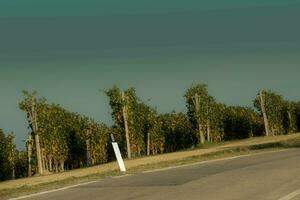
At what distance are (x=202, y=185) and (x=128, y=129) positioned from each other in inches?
1454

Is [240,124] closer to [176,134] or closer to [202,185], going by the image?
[176,134]

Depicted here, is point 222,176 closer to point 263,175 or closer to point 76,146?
point 263,175

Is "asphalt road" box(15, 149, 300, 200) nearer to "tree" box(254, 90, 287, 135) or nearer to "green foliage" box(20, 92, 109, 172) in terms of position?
"green foliage" box(20, 92, 109, 172)

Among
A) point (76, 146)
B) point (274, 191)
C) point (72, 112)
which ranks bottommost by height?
point (274, 191)

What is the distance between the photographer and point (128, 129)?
47438 millimetres

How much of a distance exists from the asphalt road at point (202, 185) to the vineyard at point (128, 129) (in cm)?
2086

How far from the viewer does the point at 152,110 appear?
198ft

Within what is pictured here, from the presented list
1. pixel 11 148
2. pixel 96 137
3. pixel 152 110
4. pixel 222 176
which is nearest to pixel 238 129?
pixel 152 110

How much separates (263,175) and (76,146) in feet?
142

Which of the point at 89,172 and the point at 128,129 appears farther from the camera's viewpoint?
the point at 128,129

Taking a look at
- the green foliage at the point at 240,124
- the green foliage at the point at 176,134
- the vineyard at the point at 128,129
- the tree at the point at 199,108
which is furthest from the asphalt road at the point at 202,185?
the green foliage at the point at 240,124

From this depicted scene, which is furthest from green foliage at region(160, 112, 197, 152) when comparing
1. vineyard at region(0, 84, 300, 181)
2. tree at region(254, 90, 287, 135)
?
tree at region(254, 90, 287, 135)

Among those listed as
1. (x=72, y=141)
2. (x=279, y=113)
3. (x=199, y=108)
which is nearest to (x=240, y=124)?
(x=279, y=113)

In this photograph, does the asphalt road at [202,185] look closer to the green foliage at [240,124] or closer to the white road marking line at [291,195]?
the white road marking line at [291,195]
